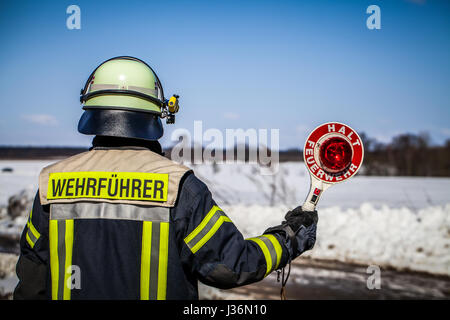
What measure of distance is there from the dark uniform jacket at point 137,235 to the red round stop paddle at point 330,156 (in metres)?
0.62

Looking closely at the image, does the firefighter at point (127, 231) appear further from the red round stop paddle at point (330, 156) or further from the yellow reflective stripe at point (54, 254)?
the red round stop paddle at point (330, 156)

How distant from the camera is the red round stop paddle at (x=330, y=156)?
2428 mm

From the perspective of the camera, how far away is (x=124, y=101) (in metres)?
2.21

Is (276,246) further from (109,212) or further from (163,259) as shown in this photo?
(109,212)

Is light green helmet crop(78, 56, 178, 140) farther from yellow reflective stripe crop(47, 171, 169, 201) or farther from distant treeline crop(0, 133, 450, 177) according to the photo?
distant treeline crop(0, 133, 450, 177)

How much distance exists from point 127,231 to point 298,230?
2.99 ft

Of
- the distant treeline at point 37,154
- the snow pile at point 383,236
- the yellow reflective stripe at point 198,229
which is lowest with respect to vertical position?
the snow pile at point 383,236

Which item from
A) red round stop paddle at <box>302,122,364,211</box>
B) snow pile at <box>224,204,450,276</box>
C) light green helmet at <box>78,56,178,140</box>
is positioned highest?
light green helmet at <box>78,56,178,140</box>

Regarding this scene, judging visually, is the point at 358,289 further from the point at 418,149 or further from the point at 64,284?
the point at 418,149

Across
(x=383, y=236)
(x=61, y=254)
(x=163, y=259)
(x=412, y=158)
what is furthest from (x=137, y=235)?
(x=412, y=158)

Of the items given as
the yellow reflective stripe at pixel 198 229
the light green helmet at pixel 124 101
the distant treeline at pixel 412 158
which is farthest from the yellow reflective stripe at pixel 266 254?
the distant treeline at pixel 412 158

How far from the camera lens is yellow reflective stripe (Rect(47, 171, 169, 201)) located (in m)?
1.96

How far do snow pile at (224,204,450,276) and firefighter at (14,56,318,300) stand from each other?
5998 mm

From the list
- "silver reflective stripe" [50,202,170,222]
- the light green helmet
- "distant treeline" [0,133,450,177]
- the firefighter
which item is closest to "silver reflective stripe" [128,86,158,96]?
the light green helmet
